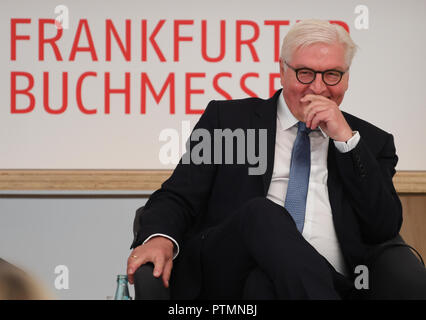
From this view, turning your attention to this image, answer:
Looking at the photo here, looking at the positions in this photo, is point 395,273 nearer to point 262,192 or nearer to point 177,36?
point 262,192

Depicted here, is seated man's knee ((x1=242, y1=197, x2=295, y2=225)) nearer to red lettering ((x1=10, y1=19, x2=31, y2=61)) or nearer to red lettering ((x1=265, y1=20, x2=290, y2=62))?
red lettering ((x1=265, y1=20, x2=290, y2=62))

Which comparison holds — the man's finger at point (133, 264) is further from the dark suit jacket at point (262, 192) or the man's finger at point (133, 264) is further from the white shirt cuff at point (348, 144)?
the white shirt cuff at point (348, 144)

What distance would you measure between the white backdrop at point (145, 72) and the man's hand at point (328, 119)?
4.28ft

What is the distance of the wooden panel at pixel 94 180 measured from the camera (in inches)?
123

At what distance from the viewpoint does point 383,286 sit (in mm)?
1814

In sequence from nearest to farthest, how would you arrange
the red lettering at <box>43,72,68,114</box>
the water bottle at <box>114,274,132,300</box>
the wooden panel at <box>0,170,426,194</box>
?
the water bottle at <box>114,274,132,300</box>, the wooden panel at <box>0,170,426,194</box>, the red lettering at <box>43,72,68,114</box>

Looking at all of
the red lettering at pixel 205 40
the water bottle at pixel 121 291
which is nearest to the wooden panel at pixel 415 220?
the red lettering at pixel 205 40

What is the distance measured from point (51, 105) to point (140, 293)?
1.84 meters

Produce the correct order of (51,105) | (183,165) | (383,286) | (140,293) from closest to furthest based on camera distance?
(140,293)
(383,286)
(183,165)
(51,105)

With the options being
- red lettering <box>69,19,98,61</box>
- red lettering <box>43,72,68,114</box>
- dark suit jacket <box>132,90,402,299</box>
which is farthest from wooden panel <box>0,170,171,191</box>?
dark suit jacket <box>132,90,402,299</box>

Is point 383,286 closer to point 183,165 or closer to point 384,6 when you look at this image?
point 183,165

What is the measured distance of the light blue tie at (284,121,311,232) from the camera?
6.71ft

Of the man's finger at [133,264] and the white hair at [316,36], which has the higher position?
the white hair at [316,36]

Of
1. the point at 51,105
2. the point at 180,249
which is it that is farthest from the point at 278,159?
the point at 51,105
